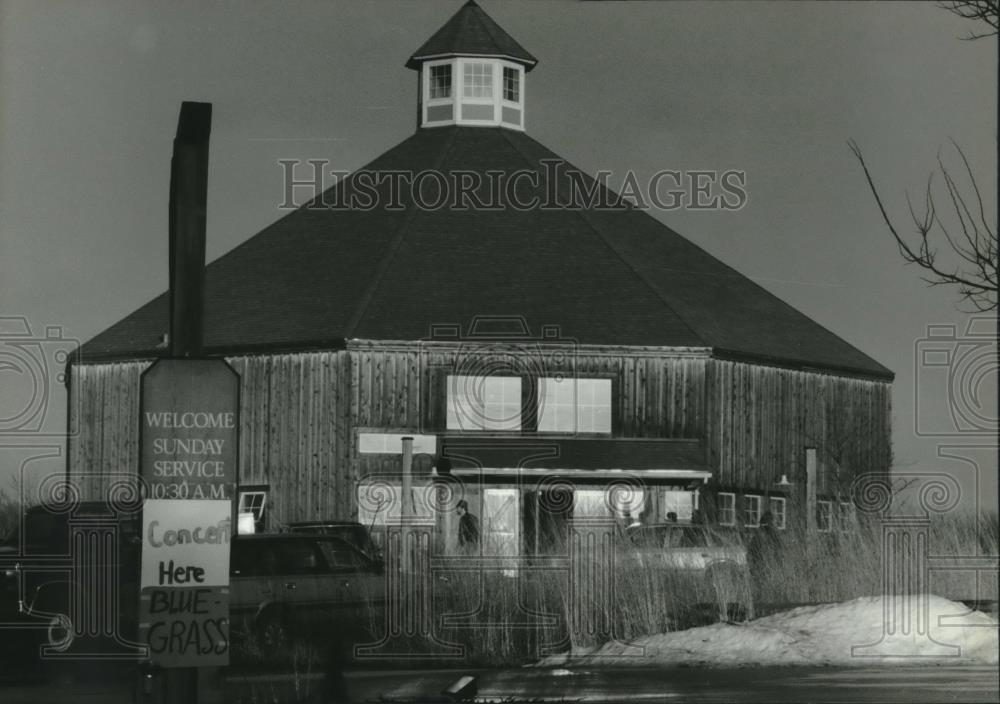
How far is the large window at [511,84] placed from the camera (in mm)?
53625

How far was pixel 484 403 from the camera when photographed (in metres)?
42.3

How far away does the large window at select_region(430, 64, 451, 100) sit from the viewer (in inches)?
2110

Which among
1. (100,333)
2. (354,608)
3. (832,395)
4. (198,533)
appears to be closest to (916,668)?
(354,608)

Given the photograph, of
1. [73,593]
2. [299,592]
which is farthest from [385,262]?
[299,592]

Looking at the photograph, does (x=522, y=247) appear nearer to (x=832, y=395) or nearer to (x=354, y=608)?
(x=832, y=395)

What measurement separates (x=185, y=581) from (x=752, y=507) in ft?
111

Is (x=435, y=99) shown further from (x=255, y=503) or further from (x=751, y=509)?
(x=751, y=509)

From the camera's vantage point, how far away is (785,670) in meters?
18.6

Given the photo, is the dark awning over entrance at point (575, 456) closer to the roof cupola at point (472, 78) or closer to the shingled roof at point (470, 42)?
the roof cupola at point (472, 78)

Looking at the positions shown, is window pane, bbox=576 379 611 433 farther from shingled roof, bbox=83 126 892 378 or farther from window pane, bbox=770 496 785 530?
window pane, bbox=770 496 785 530

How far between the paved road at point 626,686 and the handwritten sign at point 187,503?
510 cm

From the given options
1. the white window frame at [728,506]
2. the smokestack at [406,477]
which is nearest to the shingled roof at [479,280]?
the white window frame at [728,506]

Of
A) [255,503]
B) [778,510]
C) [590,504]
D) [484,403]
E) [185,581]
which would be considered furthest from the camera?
[778,510]

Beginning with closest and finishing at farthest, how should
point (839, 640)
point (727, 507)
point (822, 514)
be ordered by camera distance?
point (839, 640), point (727, 507), point (822, 514)
